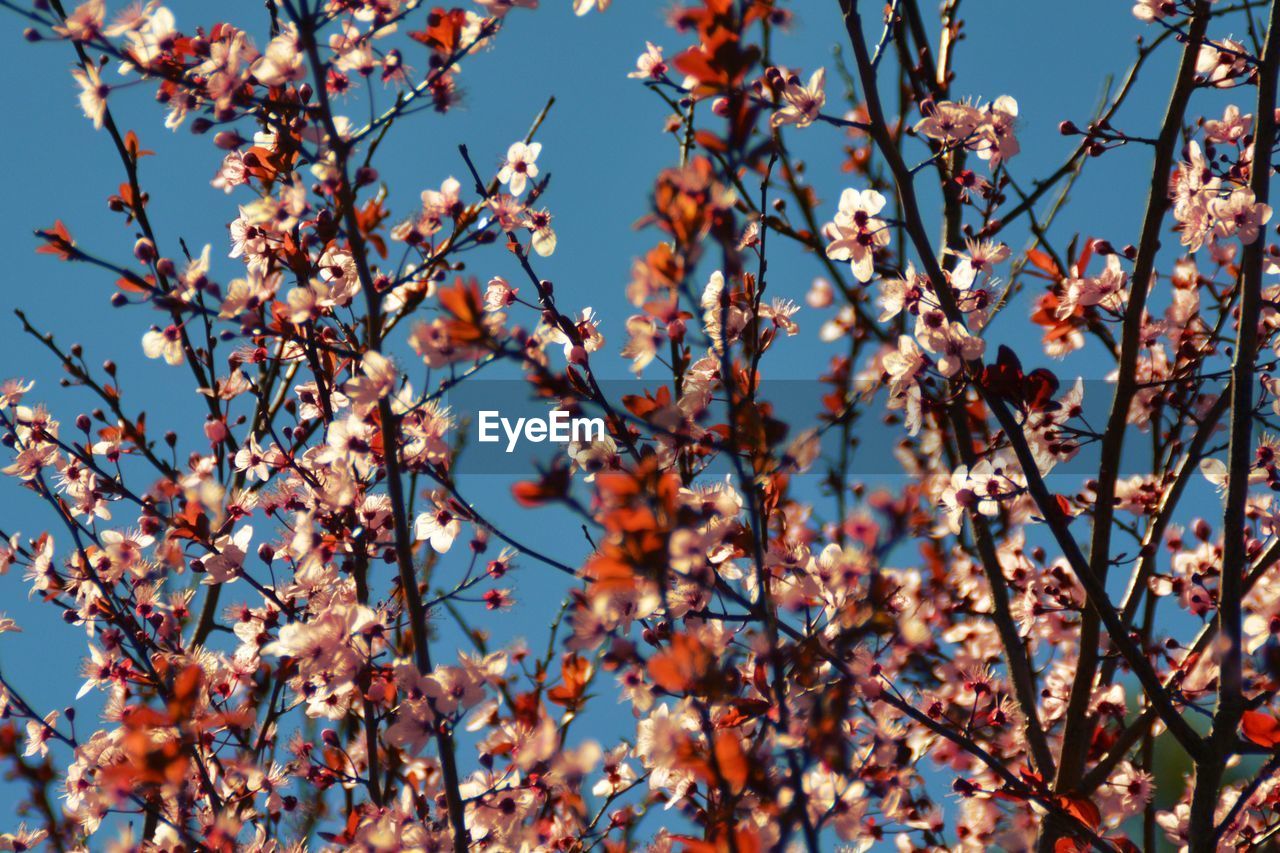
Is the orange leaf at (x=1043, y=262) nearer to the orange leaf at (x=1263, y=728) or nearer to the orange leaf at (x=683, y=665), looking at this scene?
the orange leaf at (x=1263, y=728)

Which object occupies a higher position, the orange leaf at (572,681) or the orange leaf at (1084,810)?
the orange leaf at (572,681)

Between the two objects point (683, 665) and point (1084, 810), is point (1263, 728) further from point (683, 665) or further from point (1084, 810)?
point (683, 665)

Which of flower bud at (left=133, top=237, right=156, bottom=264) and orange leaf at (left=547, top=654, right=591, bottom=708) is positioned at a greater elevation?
flower bud at (left=133, top=237, right=156, bottom=264)

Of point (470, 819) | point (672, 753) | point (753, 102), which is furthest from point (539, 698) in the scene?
point (753, 102)

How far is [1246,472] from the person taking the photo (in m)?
2.51

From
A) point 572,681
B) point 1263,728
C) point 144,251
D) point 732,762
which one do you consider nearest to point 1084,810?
point 1263,728

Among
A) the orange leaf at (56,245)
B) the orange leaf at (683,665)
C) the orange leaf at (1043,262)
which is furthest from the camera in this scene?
the orange leaf at (1043,262)

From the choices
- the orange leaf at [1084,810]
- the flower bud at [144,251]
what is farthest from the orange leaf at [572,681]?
the flower bud at [144,251]

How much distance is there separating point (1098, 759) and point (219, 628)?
2.53m

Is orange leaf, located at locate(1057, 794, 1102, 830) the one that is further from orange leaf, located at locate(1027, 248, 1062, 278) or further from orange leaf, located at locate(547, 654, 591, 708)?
orange leaf, located at locate(1027, 248, 1062, 278)

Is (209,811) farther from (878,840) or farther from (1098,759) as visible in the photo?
(1098,759)

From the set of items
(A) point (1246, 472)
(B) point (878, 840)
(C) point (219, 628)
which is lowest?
(B) point (878, 840)

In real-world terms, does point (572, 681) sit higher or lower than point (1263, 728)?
higher

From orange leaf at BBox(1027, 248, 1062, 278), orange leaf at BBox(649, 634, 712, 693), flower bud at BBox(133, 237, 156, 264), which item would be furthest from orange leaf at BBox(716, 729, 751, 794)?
orange leaf at BBox(1027, 248, 1062, 278)
